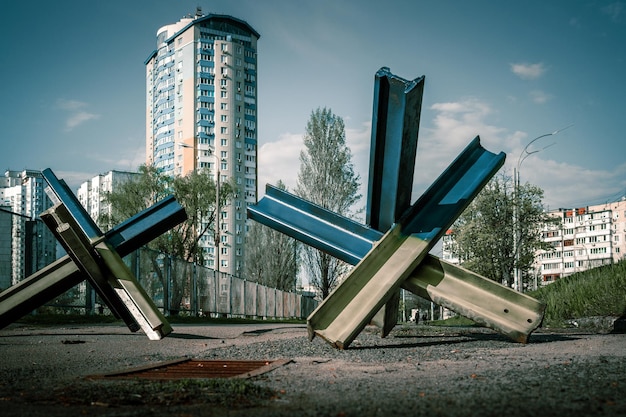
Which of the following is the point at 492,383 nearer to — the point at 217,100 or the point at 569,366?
the point at 569,366

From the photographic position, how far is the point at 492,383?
5078 millimetres

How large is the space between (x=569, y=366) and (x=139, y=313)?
5.70 m

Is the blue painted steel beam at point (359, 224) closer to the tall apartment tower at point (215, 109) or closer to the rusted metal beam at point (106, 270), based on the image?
the rusted metal beam at point (106, 270)

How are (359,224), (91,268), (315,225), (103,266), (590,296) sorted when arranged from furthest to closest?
(590,296) → (103,266) → (91,268) → (315,225) → (359,224)

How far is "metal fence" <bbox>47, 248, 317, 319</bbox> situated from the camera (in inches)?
823

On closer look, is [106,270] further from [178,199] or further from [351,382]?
[178,199]

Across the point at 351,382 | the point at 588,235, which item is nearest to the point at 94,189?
the point at 588,235

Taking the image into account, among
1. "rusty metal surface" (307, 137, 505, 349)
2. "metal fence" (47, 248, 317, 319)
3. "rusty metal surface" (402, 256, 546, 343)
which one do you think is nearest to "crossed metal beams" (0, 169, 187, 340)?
"rusty metal surface" (307, 137, 505, 349)

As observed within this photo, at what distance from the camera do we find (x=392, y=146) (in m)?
7.86

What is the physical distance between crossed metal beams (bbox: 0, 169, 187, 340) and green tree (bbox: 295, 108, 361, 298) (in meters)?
32.2

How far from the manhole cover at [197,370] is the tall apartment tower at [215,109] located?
266 ft

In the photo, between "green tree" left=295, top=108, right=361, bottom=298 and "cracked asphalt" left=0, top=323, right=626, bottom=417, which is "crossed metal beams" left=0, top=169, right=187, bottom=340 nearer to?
"cracked asphalt" left=0, top=323, right=626, bottom=417

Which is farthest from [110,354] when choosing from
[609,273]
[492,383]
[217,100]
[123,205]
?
[217,100]

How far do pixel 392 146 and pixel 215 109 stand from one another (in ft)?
279
